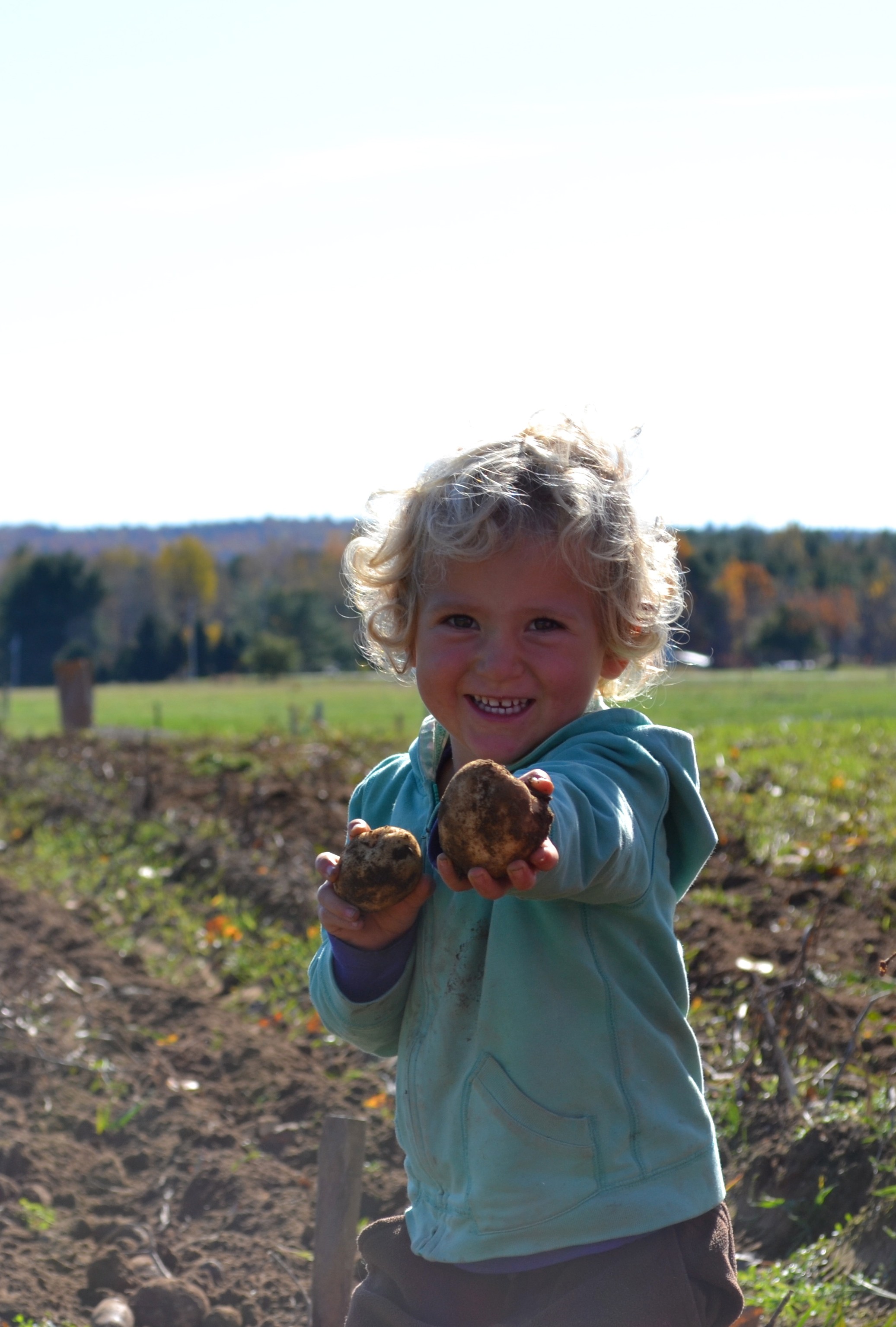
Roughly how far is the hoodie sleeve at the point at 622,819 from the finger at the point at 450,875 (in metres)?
0.08

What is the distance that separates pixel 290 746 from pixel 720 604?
279 ft

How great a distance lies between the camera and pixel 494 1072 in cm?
203

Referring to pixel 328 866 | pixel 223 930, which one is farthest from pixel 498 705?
pixel 223 930

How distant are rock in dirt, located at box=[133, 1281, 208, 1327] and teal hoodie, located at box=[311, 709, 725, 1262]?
4.03 feet

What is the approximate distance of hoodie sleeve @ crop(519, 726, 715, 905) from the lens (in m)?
1.77

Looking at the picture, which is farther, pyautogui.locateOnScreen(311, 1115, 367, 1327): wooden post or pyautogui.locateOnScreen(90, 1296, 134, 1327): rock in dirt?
pyautogui.locateOnScreen(90, 1296, 134, 1327): rock in dirt

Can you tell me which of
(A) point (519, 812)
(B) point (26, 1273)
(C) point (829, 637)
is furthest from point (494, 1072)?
(C) point (829, 637)

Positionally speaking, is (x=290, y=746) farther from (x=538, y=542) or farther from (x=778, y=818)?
(x=538, y=542)

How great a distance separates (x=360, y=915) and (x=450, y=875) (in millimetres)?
→ 417

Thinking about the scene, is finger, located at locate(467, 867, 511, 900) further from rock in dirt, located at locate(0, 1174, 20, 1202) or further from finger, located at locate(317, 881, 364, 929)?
rock in dirt, located at locate(0, 1174, 20, 1202)

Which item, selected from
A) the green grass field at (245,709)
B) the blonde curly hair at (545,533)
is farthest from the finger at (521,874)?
the green grass field at (245,709)

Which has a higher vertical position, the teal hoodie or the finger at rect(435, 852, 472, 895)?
the finger at rect(435, 852, 472, 895)

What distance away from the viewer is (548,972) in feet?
6.63

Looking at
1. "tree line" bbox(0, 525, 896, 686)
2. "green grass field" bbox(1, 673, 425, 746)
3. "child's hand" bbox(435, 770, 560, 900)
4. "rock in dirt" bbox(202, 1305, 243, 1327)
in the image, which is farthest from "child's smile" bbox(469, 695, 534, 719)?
"tree line" bbox(0, 525, 896, 686)
